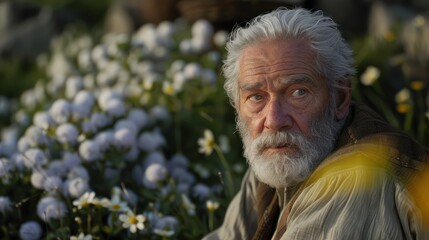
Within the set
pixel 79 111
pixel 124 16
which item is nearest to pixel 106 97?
pixel 79 111

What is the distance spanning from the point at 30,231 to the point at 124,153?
642mm

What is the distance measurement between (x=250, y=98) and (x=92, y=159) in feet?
4.37

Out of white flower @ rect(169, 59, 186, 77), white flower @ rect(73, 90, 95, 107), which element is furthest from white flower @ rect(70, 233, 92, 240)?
white flower @ rect(169, 59, 186, 77)

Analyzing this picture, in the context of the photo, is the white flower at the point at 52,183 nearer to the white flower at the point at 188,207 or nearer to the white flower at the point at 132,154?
the white flower at the point at 132,154

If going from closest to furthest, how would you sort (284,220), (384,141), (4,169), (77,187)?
(384,141) → (284,220) → (77,187) → (4,169)

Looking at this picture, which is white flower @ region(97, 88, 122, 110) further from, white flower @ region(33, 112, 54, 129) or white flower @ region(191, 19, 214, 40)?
white flower @ region(191, 19, 214, 40)

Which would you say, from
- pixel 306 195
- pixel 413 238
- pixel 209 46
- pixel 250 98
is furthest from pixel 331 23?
pixel 209 46

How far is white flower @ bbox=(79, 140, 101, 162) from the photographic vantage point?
381cm

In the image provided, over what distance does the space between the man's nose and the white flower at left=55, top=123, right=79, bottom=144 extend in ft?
5.12

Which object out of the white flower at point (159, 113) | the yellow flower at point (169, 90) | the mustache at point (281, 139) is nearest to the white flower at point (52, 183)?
the yellow flower at point (169, 90)

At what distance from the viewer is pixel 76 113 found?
414 cm

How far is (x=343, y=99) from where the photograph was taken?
2.79 m

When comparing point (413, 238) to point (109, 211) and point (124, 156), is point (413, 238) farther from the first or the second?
point (124, 156)

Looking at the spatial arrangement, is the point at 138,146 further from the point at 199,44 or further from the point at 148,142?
the point at 199,44
